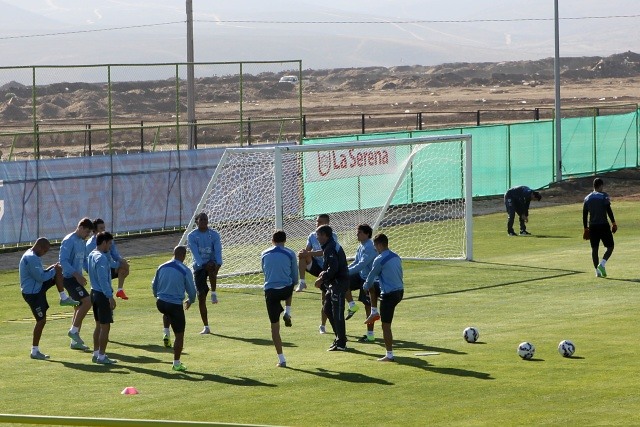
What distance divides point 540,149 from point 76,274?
32.2m

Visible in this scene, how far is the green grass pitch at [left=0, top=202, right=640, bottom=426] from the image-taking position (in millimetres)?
15906

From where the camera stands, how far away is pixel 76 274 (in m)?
20.9

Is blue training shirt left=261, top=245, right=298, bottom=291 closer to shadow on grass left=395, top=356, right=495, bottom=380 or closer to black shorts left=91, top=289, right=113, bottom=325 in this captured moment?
shadow on grass left=395, top=356, right=495, bottom=380

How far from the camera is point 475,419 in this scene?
1528cm

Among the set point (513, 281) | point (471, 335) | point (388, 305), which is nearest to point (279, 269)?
point (388, 305)

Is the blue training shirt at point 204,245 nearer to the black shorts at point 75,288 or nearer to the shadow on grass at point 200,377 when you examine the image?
the black shorts at point 75,288

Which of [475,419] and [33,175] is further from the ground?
[33,175]

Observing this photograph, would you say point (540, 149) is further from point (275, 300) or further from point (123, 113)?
point (123, 113)

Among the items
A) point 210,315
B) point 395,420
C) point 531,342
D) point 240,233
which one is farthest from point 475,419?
point 240,233

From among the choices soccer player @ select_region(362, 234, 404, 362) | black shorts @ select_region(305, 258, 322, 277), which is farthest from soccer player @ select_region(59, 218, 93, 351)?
soccer player @ select_region(362, 234, 404, 362)

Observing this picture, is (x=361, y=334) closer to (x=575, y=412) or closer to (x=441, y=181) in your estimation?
(x=575, y=412)

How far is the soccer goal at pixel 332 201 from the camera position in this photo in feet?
101

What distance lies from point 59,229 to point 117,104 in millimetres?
56542

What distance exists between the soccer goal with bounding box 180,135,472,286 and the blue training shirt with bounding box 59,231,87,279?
298 inches
